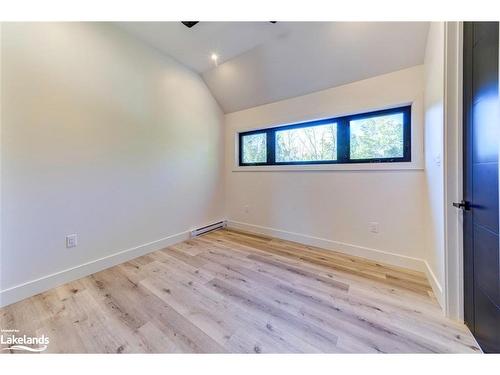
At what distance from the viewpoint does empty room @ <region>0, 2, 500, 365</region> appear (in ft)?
3.79

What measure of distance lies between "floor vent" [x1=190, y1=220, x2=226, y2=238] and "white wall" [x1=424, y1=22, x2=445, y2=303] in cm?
276

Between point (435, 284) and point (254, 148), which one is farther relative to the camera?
point (254, 148)

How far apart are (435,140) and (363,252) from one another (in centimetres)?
135

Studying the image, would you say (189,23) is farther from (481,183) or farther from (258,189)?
(481,183)

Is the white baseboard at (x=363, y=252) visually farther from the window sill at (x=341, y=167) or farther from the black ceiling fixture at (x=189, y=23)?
the black ceiling fixture at (x=189, y=23)

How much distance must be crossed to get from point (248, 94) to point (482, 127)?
2.55 m

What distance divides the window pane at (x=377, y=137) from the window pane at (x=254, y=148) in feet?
4.37

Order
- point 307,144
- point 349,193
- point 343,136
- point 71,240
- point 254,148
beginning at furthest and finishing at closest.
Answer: point 254,148, point 307,144, point 343,136, point 349,193, point 71,240

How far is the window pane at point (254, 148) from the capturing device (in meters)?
3.20

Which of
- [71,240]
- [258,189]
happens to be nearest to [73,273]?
[71,240]

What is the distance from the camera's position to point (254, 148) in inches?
131

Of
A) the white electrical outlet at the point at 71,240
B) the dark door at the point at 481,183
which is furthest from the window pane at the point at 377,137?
the white electrical outlet at the point at 71,240

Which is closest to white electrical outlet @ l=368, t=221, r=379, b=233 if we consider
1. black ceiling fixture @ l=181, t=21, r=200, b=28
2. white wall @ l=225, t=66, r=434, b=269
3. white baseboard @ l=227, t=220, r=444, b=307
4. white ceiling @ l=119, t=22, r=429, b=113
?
white wall @ l=225, t=66, r=434, b=269

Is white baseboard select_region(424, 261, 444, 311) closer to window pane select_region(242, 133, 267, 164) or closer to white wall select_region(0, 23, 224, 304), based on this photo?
window pane select_region(242, 133, 267, 164)
